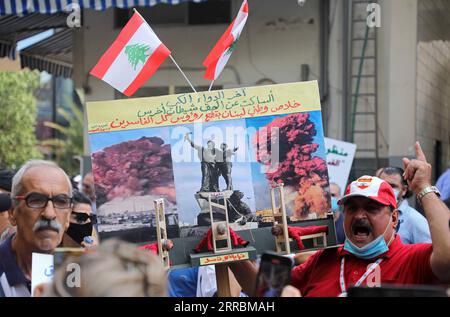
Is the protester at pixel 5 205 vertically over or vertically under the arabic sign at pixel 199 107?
under

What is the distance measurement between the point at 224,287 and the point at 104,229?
0.67 metres

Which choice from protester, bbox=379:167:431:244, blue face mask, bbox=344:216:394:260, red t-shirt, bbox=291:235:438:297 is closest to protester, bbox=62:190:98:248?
red t-shirt, bbox=291:235:438:297

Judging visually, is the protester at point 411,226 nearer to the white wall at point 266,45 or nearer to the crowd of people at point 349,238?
the crowd of people at point 349,238

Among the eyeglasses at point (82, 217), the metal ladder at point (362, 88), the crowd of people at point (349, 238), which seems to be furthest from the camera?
the metal ladder at point (362, 88)

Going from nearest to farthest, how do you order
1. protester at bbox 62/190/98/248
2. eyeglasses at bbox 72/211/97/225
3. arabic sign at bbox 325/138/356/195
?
protester at bbox 62/190/98/248, eyeglasses at bbox 72/211/97/225, arabic sign at bbox 325/138/356/195

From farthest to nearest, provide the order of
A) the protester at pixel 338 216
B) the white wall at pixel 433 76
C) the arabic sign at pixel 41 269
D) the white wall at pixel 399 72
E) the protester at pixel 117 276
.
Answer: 1. the white wall at pixel 433 76
2. the white wall at pixel 399 72
3. the protester at pixel 338 216
4. the arabic sign at pixel 41 269
5. the protester at pixel 117 276

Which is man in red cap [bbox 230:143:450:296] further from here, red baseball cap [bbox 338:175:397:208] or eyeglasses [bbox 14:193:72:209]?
eyeglasses [bbox 14:193:72:209]

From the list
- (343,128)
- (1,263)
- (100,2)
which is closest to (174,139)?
(1,263)

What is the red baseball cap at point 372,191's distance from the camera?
3.80 metres

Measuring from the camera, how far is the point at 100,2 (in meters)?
8.81

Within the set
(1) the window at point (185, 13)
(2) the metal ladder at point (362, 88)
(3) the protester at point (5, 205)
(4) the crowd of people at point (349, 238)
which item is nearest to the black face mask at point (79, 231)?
(3) the protester at point (5, 205)

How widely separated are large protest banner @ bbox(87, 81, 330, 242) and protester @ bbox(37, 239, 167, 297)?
1.39m

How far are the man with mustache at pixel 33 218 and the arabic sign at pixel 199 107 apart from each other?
1.10 ft

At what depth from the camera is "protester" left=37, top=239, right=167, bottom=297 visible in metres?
2.37
